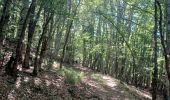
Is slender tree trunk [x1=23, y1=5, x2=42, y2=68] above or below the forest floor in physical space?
above

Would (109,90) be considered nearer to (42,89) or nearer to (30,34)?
(42,89)

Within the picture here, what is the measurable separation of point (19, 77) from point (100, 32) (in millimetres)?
27640

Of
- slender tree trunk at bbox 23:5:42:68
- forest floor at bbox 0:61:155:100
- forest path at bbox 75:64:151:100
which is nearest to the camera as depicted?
forest floor at bbox 0:61:155:100

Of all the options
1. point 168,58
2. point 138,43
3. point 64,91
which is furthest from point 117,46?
point 168,58

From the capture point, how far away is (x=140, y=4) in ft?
59.7

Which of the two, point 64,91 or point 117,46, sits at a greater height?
point 117,46

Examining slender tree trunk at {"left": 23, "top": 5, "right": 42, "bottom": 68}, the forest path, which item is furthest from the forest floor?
slender tree trunk at {"left": 23, "top": 5, "right": 42, "bottom": 68}

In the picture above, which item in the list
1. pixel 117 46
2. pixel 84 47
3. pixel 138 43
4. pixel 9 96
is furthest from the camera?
pixel 84 47

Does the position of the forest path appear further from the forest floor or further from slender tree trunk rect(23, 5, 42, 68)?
slender tree trunk rect(23, 5, 42, 68)

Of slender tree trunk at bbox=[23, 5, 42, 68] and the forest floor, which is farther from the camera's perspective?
slender tree trunk at bbox=[23, 5, 42, 68]

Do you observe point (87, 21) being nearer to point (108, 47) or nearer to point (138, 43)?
point (108, 47)

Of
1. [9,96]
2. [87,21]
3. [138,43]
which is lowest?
[9,96]

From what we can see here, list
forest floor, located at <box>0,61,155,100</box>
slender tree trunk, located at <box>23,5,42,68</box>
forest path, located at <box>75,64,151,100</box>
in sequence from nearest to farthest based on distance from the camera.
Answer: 1. forest floor, located at <box>0,61,155,100</box>
2. slender tree trunk, located at <box>23,5,42,68</box>
3. forest path, located at <box>75,64,151,100</box>

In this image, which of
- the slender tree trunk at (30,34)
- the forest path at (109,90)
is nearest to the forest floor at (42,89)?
the forest path at (109,90)
